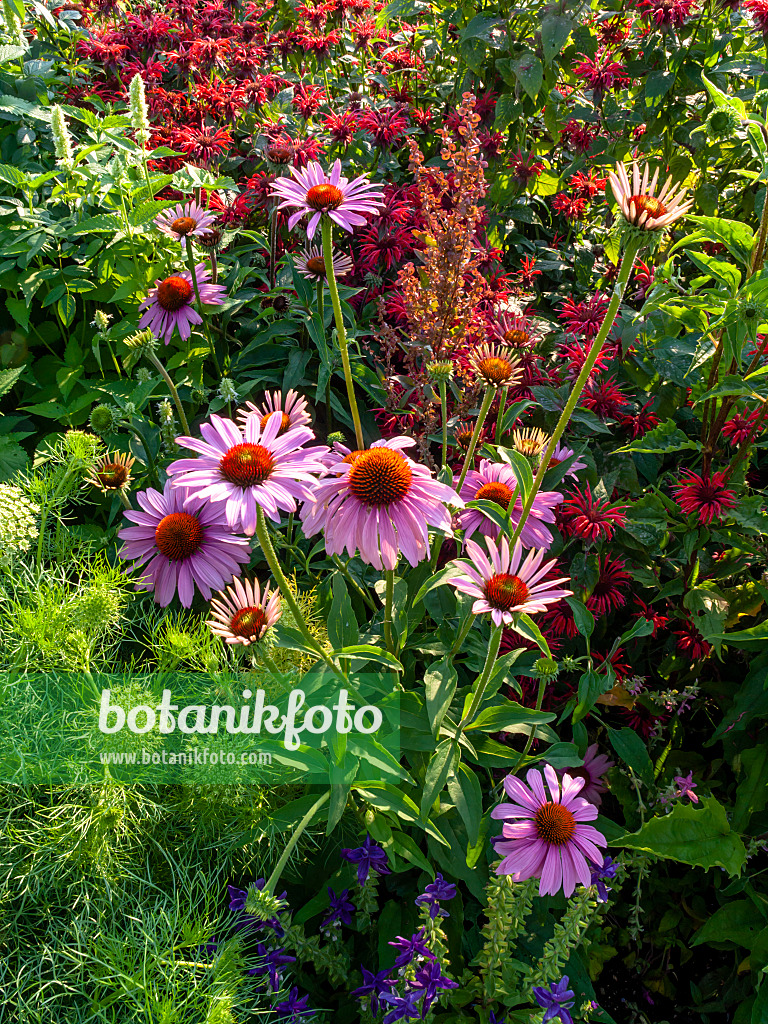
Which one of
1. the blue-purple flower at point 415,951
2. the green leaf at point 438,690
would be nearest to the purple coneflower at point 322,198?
the green leaf at point 438,690

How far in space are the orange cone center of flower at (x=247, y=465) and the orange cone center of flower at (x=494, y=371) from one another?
40 cm

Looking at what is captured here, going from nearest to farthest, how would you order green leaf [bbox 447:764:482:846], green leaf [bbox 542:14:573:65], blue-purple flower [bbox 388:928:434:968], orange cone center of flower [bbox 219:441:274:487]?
orange cone center of flower [bbox 219:441:274:487] → blue-purple flower [bbox 388:928:434:968] → green leaf [bbox 447:764:482:846] → green leaf [bbox 542:14:573:65]

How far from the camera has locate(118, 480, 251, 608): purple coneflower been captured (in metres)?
1.25

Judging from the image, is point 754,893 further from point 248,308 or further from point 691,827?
point 248,308

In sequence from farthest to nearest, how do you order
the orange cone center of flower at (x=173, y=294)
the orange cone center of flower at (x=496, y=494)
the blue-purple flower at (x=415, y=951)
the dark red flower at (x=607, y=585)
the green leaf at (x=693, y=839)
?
the orange cone center of flower at (x=173, y=294), the dark red flower at (x=607, y=585), the orange cone center of flower at (x=496, y=494), the green leaf at (x=693, y=839), the blue-purple flower at (x=415, y=951)

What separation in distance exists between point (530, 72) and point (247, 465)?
1.86m

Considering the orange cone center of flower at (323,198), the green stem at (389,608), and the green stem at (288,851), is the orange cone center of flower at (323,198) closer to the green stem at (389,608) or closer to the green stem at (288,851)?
the green stem at (389,608)

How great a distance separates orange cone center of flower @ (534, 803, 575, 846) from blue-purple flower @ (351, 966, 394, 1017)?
32cm

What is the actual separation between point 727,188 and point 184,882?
8.29 feet

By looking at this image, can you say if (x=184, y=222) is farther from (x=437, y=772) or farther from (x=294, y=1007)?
(x=294, y=1007)

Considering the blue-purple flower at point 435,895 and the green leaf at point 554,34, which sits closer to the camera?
the blue-purple flower at point 435,895

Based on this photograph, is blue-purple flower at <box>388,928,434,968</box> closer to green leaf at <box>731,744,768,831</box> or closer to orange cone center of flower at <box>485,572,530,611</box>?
orange cone center of flower at <box>485,572,530,611</box>

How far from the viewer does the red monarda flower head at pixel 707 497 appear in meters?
1.54

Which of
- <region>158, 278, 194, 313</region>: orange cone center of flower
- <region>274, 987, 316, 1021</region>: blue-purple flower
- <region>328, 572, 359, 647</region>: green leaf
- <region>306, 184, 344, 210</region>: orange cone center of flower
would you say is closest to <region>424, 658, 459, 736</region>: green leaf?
<region>328, 572, 359, 647</region>: green leaf
